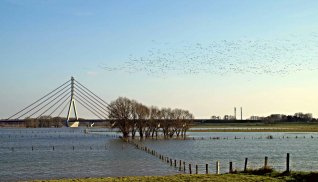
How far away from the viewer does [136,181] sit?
3027cm

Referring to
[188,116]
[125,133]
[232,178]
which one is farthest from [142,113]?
[232,178]

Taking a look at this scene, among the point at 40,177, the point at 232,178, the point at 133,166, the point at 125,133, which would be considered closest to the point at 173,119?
the point at 125,133

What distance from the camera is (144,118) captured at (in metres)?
140

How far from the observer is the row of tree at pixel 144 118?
133875 millimetres

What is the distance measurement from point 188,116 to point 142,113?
20946 millimetres

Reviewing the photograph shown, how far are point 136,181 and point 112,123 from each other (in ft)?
346

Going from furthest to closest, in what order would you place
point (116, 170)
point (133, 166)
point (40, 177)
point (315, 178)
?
point (133, 166) < point (116, 170) < point (40, 177) < point (315, 178)

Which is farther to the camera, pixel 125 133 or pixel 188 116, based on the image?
pixel 188 116

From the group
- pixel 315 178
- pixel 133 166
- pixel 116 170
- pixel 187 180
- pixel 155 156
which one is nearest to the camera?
pixel 315 178

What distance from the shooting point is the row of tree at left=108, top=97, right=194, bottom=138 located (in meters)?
134

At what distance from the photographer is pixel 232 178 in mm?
30656

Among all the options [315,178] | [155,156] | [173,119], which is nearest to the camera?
[315,178]

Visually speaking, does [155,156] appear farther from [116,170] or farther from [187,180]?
[187,180]

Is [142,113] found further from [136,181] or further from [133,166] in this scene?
[136,181]
